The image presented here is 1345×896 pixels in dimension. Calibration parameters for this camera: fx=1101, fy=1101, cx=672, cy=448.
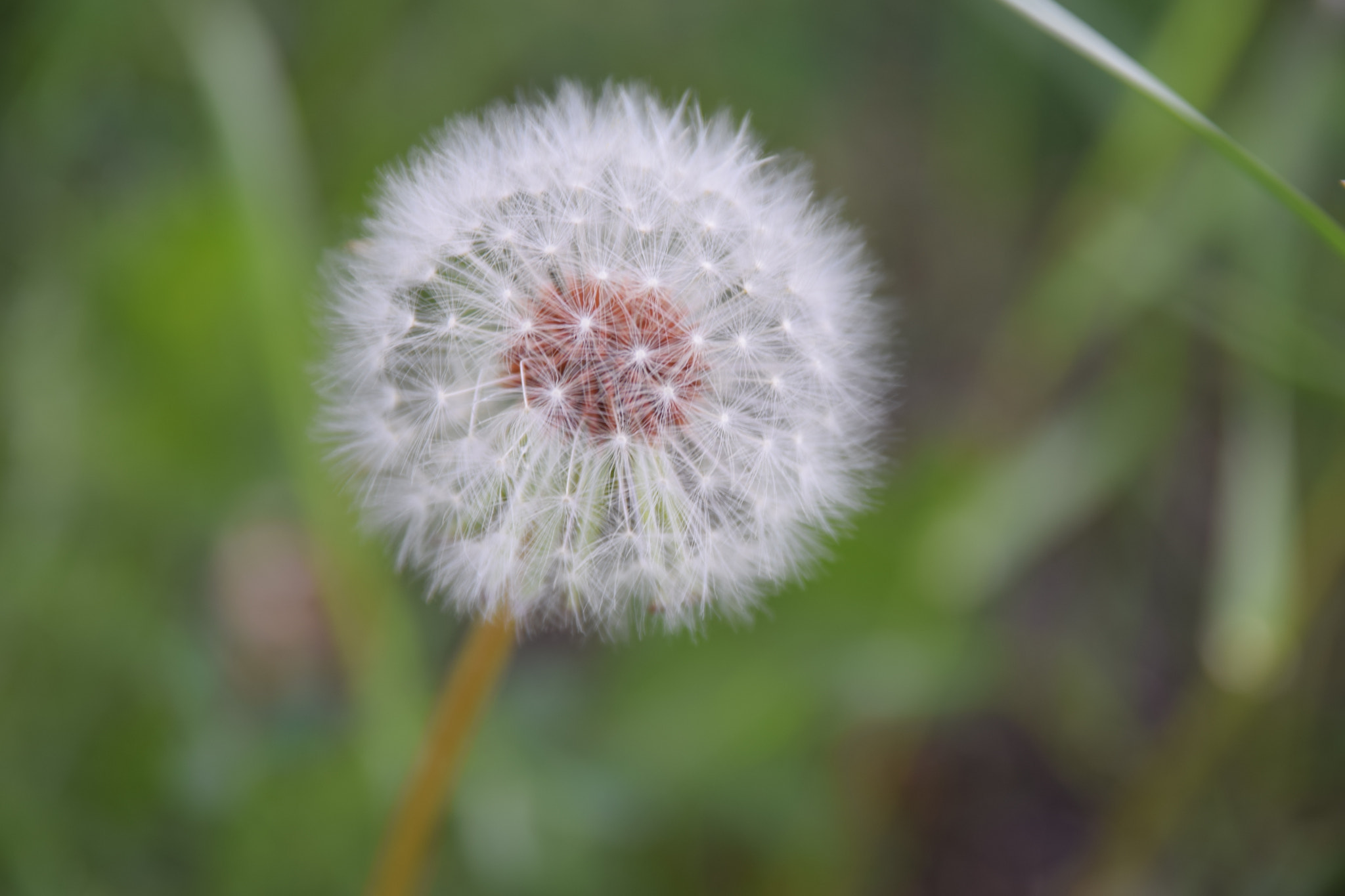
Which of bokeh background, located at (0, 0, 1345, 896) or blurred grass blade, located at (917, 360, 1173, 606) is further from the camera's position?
blurred grass blade, located at (917, 360, 1173, 606)

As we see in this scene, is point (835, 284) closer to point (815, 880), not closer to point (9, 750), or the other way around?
point (815, 880)

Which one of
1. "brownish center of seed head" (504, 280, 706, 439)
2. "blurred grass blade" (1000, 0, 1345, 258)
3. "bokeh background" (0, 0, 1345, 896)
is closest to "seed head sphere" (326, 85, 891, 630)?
"brownish center of seed head" (504, 280, 706, 439)

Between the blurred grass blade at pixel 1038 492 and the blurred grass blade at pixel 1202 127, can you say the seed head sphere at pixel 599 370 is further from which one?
the blurred grass blade at pixel 1038 492

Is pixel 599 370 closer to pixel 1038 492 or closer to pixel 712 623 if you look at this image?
pixel 712 623

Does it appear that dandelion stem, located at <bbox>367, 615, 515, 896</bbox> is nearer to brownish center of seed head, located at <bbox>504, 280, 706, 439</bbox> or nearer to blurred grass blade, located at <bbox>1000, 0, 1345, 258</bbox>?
brownish center of seed head, located at <bbox>504, 280, 706, 439</bbox>

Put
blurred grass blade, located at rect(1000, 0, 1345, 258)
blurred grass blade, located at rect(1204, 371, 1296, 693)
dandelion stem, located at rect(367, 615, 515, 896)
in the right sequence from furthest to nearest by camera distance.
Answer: blurred grass blade, located at rect(1204, 371, 1296, 693)
dandelion stem, located at rect(367, 615, 515, 896)
blurred grass blade, located at rect(1000, 0, 1345, 258)

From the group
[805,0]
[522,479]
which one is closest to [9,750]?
[522,479]
